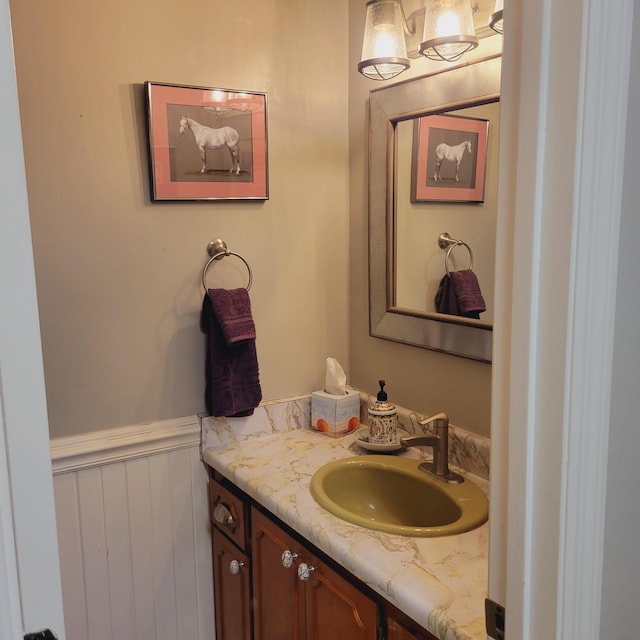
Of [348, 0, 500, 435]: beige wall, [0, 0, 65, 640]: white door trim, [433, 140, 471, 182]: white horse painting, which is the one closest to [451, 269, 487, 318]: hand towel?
[348, 0, 500, 435]: beige wall

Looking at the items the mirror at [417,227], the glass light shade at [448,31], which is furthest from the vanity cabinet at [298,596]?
the glass light shade at [448,31]

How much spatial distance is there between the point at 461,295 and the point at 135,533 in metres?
1.10

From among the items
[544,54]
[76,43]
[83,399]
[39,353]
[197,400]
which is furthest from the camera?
[197,400]

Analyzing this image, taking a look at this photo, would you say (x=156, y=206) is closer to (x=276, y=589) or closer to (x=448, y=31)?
(x=448, y=31)

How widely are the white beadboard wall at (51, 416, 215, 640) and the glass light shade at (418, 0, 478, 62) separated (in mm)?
1174

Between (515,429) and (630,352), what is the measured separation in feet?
0.61

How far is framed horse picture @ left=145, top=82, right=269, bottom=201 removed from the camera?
167cm

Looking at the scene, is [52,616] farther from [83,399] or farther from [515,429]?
[83,399]

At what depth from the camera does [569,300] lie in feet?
2.50

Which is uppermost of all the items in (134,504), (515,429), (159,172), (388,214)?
(159,172)

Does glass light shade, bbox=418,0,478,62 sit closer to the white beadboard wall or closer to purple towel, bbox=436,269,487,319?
purple towel, bbox=436,269,487,319

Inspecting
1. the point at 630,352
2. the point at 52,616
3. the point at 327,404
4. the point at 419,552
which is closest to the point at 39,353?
the point at 52,616

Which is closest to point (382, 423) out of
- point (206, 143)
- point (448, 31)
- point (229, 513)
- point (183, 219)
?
point (229, 513)

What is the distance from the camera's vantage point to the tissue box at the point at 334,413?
6.40 feet
